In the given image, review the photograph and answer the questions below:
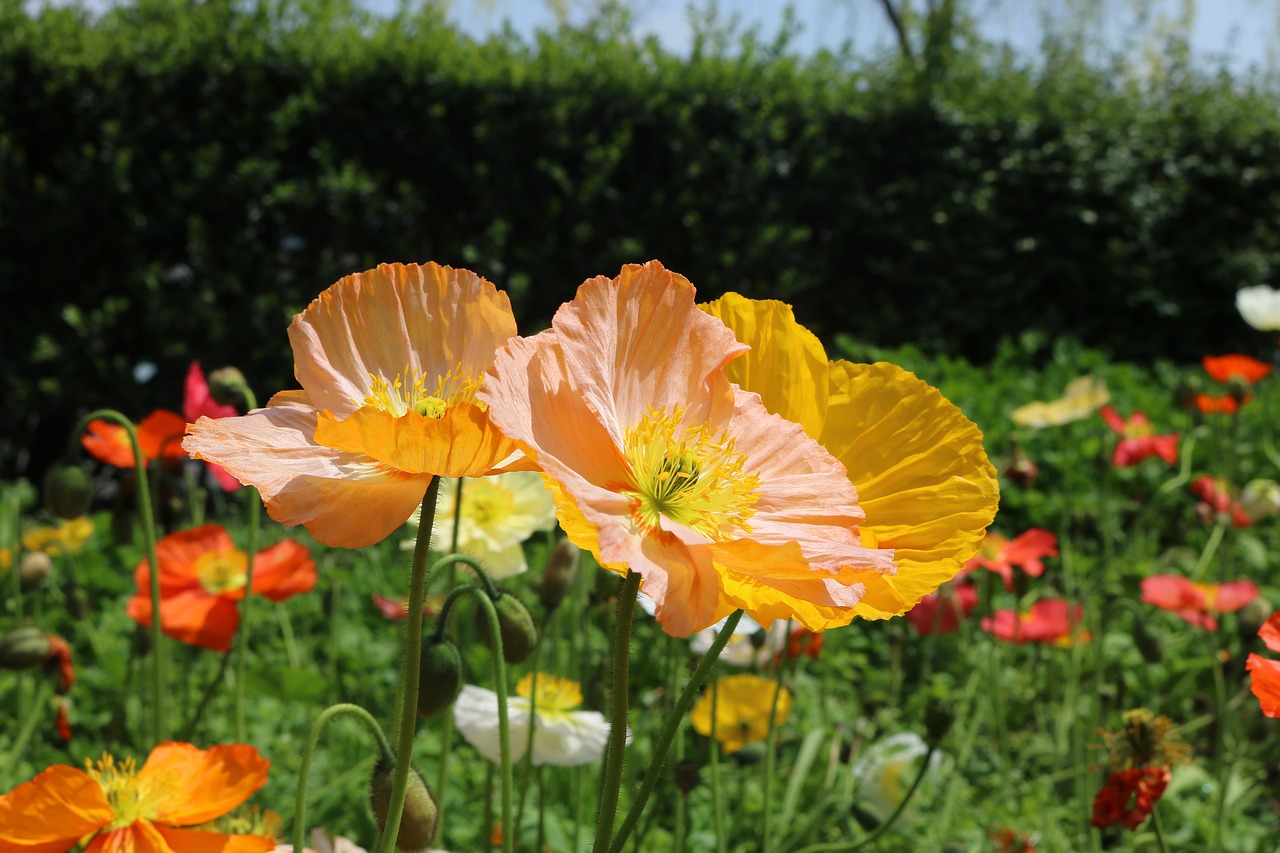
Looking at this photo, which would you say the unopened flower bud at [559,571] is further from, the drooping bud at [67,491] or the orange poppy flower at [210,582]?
the drooping bud at [67,491]

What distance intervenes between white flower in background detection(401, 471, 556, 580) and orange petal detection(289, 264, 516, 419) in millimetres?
725

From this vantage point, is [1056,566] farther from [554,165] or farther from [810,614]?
[554,165]

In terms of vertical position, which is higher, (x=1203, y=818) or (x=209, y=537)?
(x=209, y=537)

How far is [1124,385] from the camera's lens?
426 centimetres

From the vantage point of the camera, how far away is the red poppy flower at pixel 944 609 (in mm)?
1857

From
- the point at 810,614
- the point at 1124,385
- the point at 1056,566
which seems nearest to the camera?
the point at 810,614

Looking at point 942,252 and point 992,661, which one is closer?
point 992,661

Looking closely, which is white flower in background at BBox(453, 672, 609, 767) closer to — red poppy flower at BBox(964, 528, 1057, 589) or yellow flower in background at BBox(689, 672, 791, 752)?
yellow flower in background at BBox(689, 672, 791, 752)

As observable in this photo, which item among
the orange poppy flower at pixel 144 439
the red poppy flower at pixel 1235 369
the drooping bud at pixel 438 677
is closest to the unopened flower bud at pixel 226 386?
the orange poppy flower at pixel 144 439

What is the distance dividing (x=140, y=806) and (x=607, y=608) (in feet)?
2.46

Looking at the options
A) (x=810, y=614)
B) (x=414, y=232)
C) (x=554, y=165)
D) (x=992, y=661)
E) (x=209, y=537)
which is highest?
(x=554, y=165)

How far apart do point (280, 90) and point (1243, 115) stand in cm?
544

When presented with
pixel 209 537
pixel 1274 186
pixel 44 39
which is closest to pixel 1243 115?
pixel 1274 186

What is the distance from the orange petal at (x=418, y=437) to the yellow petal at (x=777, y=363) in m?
0.18
